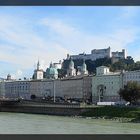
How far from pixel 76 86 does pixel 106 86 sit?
3752mm

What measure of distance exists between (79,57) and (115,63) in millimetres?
8247

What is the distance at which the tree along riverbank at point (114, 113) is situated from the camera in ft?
55.6

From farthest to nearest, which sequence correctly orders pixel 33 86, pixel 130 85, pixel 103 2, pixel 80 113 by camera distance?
pixel 33 86
pixel 130 85
pixel 80 113
pixel 103 2

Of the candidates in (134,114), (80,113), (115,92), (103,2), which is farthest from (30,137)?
(115,92)

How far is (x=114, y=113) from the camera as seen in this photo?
18094mm

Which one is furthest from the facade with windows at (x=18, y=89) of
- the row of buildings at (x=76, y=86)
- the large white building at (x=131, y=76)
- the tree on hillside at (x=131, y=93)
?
the tree on hillside at (x=131, y=93)

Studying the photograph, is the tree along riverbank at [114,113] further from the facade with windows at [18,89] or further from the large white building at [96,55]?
the large white building at [96,55]

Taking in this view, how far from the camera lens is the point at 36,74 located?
150 feet

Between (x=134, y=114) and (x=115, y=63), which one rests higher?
(x=115, y=63)

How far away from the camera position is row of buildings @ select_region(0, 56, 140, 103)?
32094 millimetres

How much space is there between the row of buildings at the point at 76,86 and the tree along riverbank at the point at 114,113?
11.2m

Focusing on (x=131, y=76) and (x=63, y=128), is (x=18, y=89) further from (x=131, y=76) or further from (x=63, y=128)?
(x=63, y=128)

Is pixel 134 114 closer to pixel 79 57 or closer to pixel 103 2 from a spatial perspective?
pixel 103 2

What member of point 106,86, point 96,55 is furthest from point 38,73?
point 106,86
